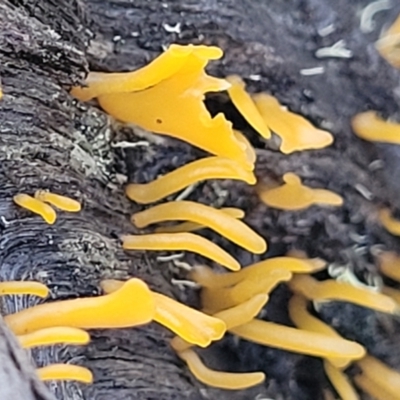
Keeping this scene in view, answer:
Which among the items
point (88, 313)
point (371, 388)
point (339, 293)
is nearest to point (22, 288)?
point (88, 313)

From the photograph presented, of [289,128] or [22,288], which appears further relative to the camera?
[289,128]

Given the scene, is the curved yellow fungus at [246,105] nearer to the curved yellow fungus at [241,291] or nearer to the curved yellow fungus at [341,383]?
the curved yellow fungus at [241,291]

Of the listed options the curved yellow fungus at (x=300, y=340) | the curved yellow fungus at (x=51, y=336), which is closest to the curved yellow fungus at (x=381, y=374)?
the curved yellow fungus at (x=300, y=340)

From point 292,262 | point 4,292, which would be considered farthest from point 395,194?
point 4,292

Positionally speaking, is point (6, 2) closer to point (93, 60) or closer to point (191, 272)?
point (93, 60)

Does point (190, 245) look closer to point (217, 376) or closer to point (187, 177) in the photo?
point (187, 177)

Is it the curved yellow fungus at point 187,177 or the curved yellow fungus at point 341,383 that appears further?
the curved yellow fungus at point 341,383
